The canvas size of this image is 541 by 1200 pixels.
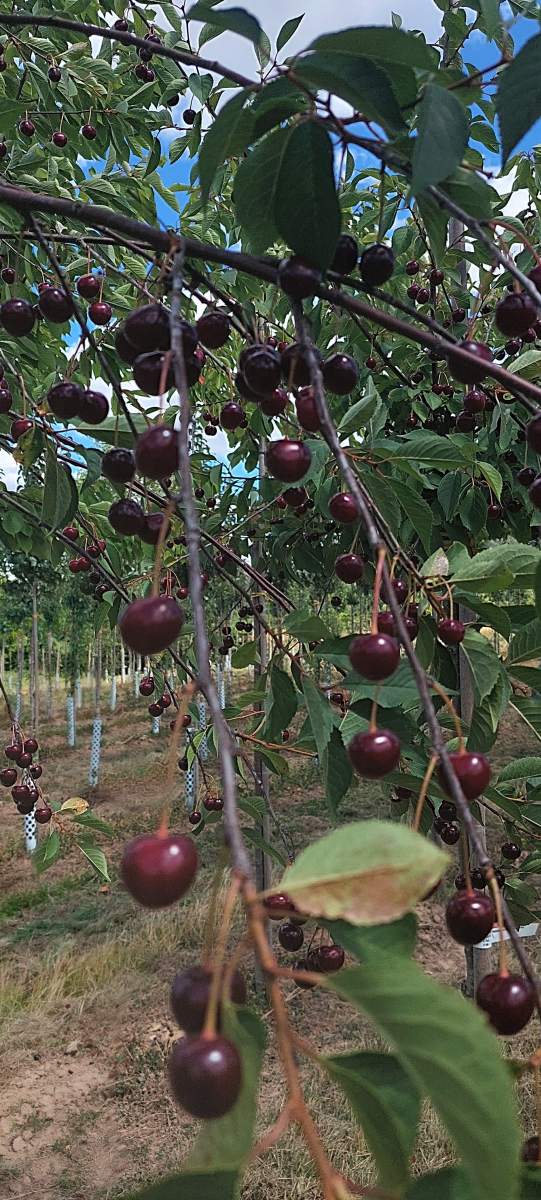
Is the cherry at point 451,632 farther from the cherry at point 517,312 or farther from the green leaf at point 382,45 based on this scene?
the green leaf at point 382,45

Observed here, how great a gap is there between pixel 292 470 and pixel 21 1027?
5105 mm

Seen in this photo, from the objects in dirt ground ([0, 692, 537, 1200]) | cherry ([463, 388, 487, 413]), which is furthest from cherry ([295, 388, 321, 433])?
dirt ground ([0, 692, 537, 1200])

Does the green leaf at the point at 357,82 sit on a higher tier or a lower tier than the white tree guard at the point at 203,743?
higher

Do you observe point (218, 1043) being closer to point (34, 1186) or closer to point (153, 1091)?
point (34, 1186)

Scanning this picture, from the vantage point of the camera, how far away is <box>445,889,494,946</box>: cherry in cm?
53

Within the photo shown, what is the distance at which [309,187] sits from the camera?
2.15ft

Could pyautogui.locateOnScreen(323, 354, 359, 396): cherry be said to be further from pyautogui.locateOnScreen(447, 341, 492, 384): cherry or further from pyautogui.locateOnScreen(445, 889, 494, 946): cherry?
pyautogui.locateOnScreen(445, 889, 494, 946): cherry

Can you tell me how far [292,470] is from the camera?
2.37 feet

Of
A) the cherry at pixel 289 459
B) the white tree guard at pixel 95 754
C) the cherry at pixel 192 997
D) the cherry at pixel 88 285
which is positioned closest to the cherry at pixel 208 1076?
the cherry at pixel 192 997

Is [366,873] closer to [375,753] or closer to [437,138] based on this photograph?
[375,753]

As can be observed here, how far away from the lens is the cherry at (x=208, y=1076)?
0.34m

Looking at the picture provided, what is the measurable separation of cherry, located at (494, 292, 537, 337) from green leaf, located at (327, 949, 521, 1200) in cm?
69

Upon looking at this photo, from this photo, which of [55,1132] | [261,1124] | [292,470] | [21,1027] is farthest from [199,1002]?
[21,1027]

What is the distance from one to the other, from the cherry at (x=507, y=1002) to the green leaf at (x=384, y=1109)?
3.9 inches
